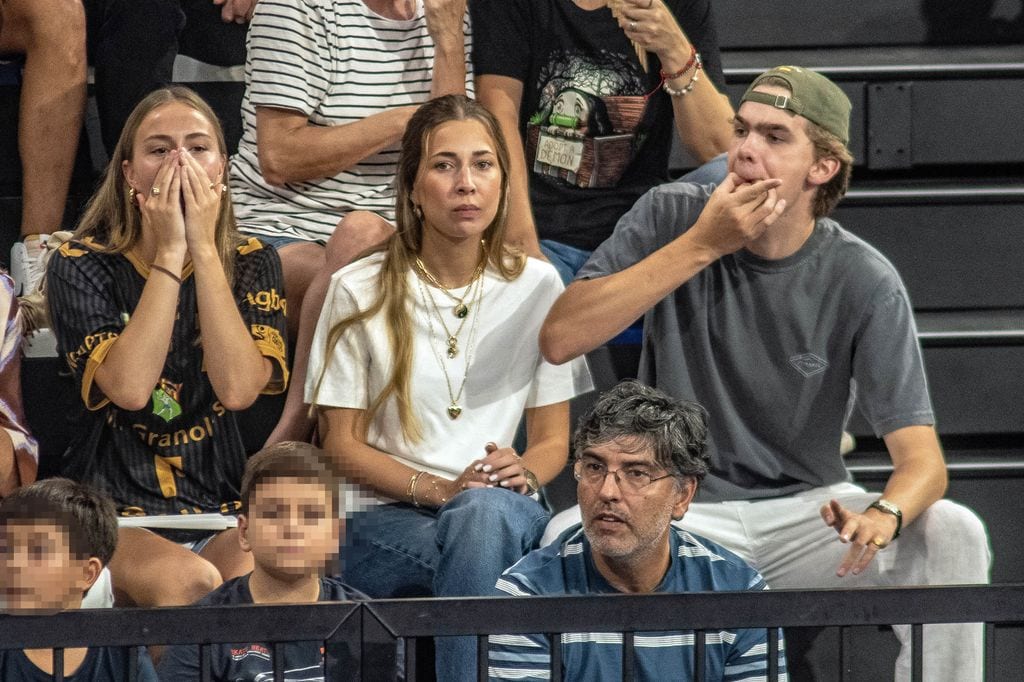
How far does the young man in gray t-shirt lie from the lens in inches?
89.3

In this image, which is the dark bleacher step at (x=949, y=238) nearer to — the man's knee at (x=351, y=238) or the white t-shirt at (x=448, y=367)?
the white t-shirt at (x=448, y=367)

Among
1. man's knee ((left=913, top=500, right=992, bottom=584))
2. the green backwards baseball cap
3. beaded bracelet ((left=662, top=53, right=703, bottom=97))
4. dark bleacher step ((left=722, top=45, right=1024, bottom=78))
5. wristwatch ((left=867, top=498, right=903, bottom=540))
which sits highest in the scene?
dark bleacher step ((left=722, top=45, right=1024, bottom=78))

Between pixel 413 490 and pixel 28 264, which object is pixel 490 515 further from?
pixel 28 264

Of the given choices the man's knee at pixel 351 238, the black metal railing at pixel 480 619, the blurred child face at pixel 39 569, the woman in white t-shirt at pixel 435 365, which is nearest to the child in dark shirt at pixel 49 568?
the blurred child face at pixel 39 569

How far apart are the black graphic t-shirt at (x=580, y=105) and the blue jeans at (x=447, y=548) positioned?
33.9 inches

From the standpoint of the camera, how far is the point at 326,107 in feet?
8.95

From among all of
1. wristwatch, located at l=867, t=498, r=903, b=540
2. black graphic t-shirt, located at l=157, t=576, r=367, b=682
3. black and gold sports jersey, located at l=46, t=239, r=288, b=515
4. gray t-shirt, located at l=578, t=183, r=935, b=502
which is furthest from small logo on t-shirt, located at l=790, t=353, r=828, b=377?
black graphic t-shirt, located at l=157, t=576, r=367, b=682

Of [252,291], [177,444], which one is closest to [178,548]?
[177,444]

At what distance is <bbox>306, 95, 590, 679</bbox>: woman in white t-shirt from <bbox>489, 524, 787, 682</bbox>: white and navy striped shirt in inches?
9.8

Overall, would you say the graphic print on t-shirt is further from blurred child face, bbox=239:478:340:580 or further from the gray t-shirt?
blurred child face, bbox=239:478:340:580

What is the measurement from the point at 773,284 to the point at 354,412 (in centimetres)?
73

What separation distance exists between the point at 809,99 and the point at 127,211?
1.14 m

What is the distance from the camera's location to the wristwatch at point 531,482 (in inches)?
87.1

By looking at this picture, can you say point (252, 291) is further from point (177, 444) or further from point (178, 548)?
point (178, 548)
